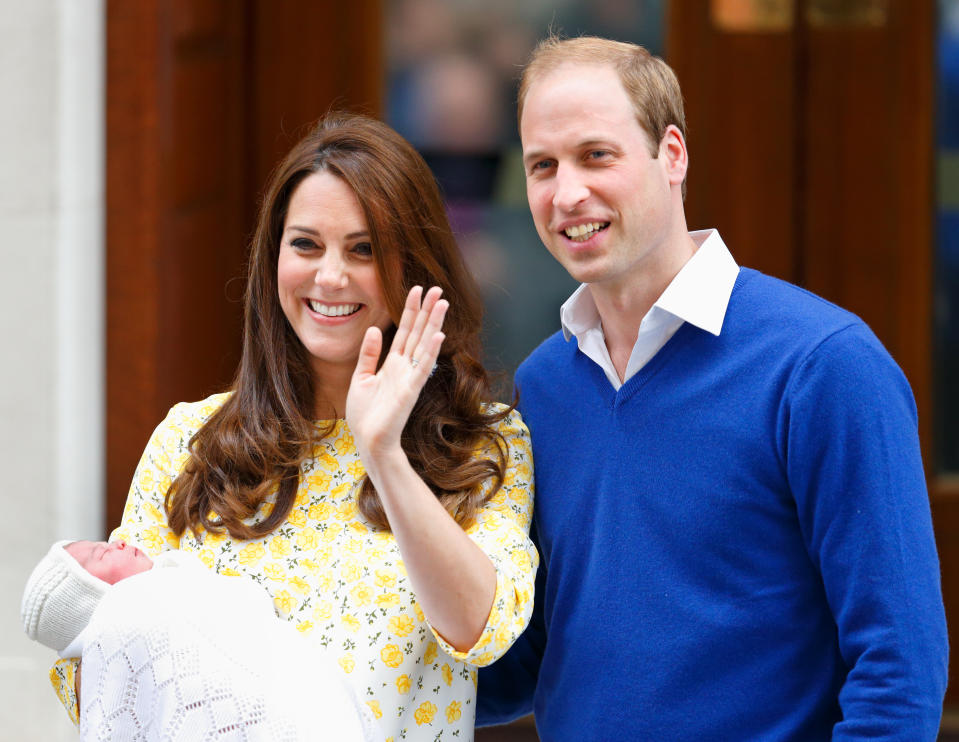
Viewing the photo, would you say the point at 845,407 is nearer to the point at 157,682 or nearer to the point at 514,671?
the point at 514,671

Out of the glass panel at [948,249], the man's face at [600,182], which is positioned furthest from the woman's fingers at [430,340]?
the glass panel at [948,249]

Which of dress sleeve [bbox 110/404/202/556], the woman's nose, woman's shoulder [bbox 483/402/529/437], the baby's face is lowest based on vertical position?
the baby's face

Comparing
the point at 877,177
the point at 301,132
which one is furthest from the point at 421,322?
the point at 877,177

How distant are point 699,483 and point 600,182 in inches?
19.8

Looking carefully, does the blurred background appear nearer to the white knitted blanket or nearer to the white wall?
the white wall

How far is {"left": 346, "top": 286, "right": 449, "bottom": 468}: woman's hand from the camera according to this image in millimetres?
1890

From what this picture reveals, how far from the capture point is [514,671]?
2.32 m

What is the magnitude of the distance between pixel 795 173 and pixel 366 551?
2181mm

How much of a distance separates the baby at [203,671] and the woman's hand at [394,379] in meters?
0.32

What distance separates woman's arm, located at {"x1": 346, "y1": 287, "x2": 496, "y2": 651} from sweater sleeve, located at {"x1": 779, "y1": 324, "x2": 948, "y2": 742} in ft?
1.70

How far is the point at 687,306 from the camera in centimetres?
201

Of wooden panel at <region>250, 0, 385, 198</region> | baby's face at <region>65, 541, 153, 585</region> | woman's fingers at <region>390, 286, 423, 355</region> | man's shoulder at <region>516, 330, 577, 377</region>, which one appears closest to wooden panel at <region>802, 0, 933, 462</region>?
wooden panel at <region>250, 0, 385, 198</region>

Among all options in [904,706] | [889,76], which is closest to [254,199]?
[889,76]

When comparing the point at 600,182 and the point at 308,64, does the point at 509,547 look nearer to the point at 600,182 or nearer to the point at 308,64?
the point at 600,182
